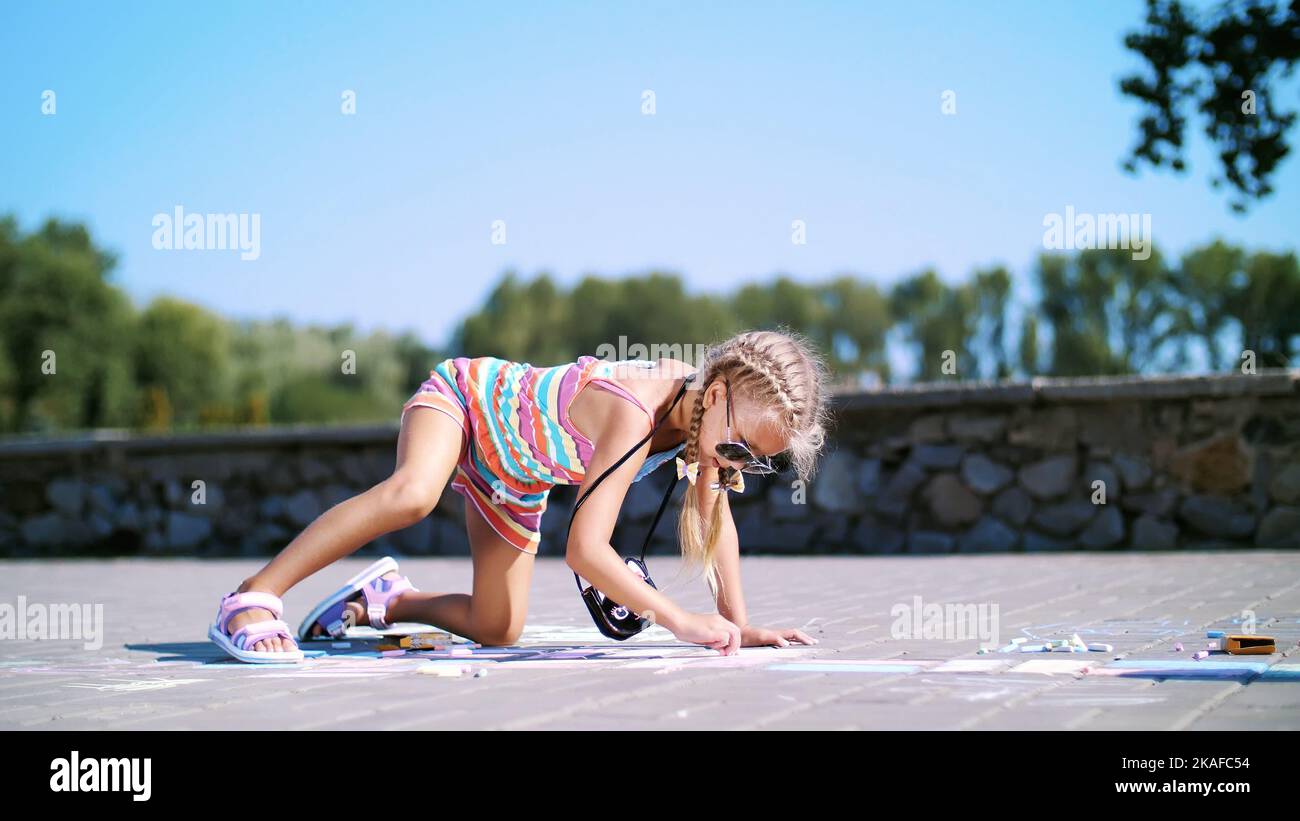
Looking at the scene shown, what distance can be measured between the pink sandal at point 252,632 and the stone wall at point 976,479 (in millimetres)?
5468

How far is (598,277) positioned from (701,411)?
62956 mm

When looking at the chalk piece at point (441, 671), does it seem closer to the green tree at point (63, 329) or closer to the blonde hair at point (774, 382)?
the blonde hair at point (774, 382)

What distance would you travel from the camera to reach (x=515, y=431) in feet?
13.0

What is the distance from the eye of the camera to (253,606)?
11.9ft

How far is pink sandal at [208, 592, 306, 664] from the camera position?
139 inches

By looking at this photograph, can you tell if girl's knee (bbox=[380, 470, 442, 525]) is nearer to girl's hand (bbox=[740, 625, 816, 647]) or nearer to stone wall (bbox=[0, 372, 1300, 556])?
girl's hand (bbox=[740, 625, 816, 647])

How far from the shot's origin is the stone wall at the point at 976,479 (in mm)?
7816

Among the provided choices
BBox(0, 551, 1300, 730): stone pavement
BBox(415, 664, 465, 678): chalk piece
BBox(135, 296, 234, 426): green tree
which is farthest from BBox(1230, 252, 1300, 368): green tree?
BBox(135, 296, 234, 426): green tree

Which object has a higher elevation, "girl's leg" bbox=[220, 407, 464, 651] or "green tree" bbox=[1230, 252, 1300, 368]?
"green tree" bbox=[1230, 252, 1300, 368]

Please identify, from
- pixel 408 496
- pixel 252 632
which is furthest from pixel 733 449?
pixel 252 632

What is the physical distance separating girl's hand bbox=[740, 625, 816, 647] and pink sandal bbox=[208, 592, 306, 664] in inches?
49.4

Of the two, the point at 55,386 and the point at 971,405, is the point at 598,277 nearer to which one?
the point at 55,386
